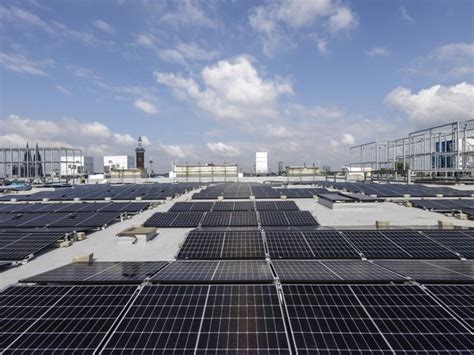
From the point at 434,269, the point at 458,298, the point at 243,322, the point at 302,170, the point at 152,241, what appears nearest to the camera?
the point at 243,322

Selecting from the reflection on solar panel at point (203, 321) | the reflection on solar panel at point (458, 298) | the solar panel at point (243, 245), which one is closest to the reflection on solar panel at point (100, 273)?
the reflection on solar panel at point (203, 321)

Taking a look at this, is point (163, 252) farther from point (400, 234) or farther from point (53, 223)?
point (400, 234)

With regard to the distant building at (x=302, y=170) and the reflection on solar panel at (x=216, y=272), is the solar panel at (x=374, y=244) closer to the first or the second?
the reflection on solar panel at (x=216, y=272)

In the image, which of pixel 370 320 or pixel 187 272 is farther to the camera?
pixel 187 272

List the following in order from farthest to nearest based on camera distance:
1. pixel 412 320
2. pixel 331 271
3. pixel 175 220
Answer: pixel 175 220 < pixel 331 271 < pixel 412 320

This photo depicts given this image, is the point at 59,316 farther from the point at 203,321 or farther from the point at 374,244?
the point at 374,244

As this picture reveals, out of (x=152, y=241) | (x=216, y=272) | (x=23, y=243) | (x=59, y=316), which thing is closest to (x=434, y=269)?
(x=216, y=272)
